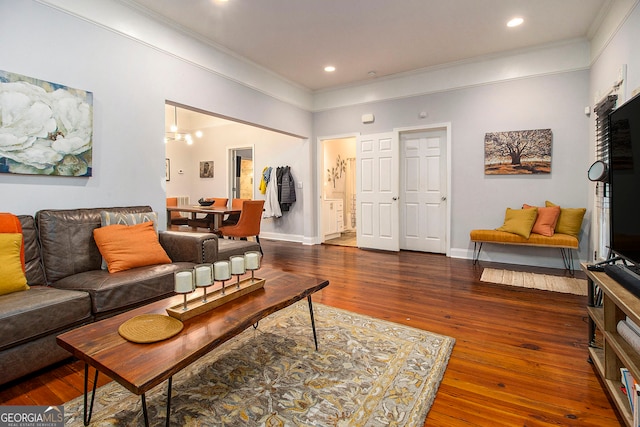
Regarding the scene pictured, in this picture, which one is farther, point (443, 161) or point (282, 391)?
point (443, 161)

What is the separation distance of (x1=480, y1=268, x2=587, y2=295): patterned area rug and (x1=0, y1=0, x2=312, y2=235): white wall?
3905 millimetres

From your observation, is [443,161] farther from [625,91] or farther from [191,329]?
[191,329]

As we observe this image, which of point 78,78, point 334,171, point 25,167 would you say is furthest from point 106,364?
point 334,171

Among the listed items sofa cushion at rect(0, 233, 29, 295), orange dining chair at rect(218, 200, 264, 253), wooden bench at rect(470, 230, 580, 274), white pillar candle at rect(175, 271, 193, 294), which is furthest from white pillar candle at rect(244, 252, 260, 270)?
wooden bench at rect(470, 230, 580, 274)

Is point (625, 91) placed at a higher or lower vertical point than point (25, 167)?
higher

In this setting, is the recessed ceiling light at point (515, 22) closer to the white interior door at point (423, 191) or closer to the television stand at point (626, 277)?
the white interior door at point (423, 191)

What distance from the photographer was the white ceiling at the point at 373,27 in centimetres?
323

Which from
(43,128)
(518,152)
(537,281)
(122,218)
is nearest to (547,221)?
(537,281)

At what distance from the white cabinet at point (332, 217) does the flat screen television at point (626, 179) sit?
484 centimetres

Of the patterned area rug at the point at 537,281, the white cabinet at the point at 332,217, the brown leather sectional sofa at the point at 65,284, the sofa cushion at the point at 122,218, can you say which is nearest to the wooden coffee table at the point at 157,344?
the brown leather sectional sofa at the point at 65,284

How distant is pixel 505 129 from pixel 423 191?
1467 millimetres

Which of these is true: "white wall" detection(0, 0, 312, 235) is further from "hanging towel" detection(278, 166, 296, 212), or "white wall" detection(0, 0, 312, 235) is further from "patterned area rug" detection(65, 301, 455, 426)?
"hanging towel" detection(278, 166, 296, 212)

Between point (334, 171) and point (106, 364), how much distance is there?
257 inches

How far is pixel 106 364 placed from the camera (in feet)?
3.67
